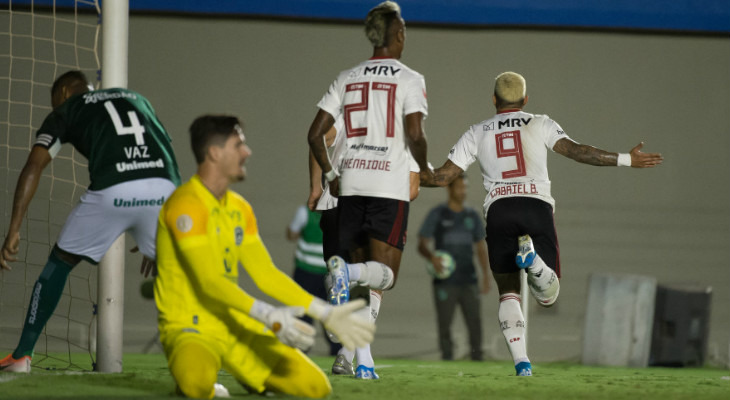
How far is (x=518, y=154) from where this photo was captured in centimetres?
578

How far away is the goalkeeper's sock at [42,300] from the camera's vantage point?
5.23 metres

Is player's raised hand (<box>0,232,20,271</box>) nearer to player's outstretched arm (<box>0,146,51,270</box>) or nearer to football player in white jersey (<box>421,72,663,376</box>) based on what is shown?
player's outstretched arm (<box>0,146,51,270</box>)

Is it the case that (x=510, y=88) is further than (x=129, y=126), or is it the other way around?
(x=510, y=88)

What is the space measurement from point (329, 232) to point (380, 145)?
84cm

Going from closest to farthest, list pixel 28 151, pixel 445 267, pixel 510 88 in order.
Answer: pixel 510 88 < pixel 445 267 < pixel 28 151

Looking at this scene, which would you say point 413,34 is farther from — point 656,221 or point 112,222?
point 112,222

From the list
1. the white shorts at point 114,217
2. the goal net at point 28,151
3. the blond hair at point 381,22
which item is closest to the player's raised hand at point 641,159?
the blond hair at point 381,22

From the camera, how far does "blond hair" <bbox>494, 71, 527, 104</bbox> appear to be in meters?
5.92

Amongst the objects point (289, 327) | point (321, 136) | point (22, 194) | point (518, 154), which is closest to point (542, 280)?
point (518, 154)

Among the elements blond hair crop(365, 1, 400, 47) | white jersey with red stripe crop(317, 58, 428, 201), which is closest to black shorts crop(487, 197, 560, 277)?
white jersey with red stripe crop(317, 58, 428, 201)

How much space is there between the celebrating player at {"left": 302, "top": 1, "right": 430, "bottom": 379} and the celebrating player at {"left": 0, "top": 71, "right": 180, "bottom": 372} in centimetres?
104

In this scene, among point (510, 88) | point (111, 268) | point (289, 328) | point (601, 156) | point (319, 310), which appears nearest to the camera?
point (289, 328)

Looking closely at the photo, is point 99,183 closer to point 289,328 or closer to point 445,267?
point 289,328

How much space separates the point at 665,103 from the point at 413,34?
3.68 metres
